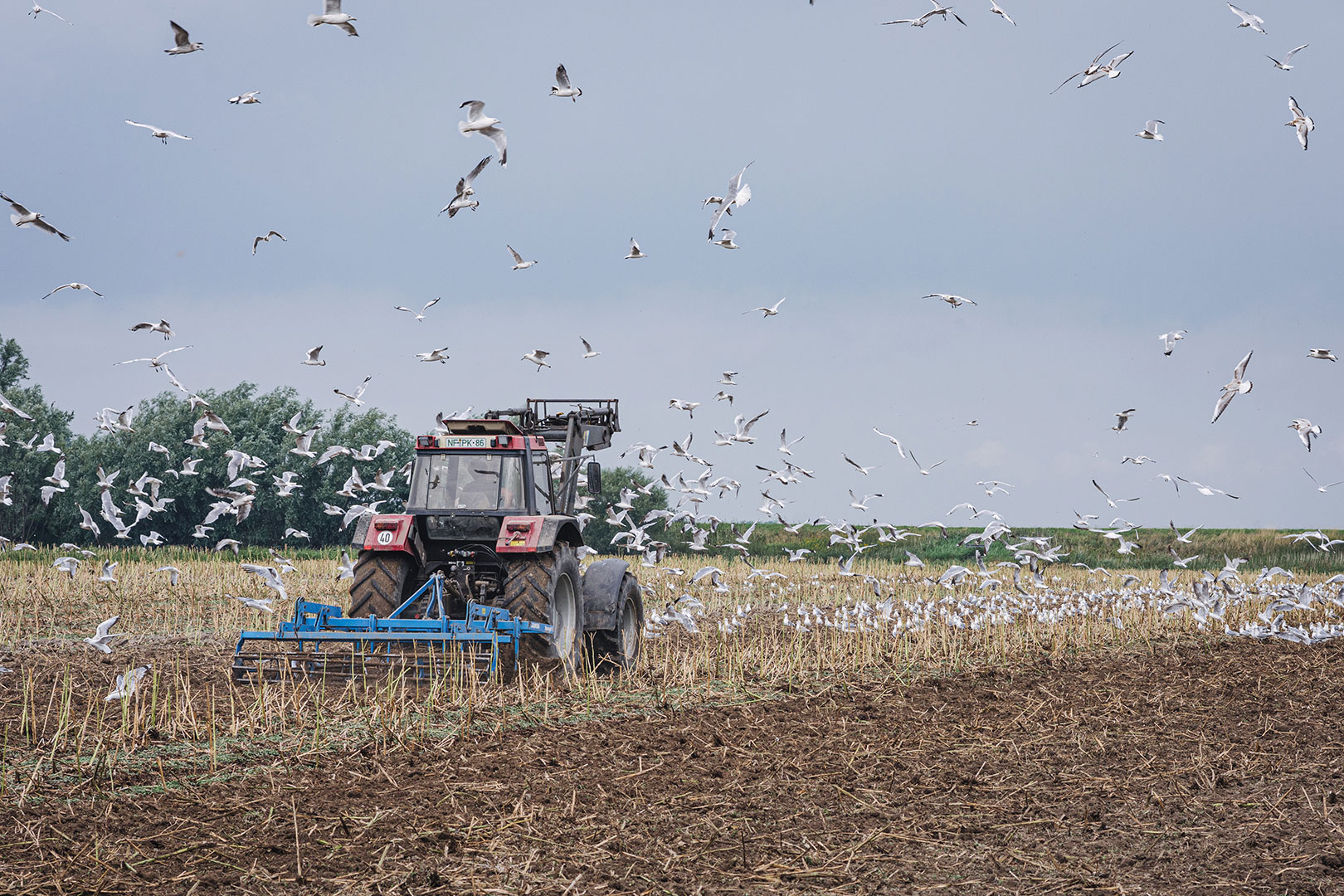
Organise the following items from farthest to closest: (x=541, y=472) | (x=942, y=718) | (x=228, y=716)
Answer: (x=541, y=472), (x=942, y=718), (x=228, y=716)

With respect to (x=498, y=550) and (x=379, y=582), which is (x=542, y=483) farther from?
(x=379, y=582)

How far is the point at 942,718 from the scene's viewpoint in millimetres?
9086

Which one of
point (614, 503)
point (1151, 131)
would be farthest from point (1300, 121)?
point (614, 503)

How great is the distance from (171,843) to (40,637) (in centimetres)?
1067

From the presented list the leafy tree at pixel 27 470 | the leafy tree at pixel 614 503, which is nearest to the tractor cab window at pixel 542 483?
the leafy tree at pixel 614 503

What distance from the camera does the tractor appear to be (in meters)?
9.74

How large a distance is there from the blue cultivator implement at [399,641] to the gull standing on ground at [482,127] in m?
3.98

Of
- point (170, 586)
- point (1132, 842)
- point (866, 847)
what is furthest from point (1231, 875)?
point (170, 586)

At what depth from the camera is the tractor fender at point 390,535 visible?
9984 millimetres

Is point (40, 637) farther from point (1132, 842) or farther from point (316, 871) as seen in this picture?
point (1132, 842)

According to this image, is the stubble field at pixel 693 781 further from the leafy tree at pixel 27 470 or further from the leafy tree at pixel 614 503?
the leafy tree at pixel 27 470

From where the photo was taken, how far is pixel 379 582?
32.8ft

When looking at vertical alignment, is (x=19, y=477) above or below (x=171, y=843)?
above

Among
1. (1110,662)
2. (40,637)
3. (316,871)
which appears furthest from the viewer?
(40,637)
